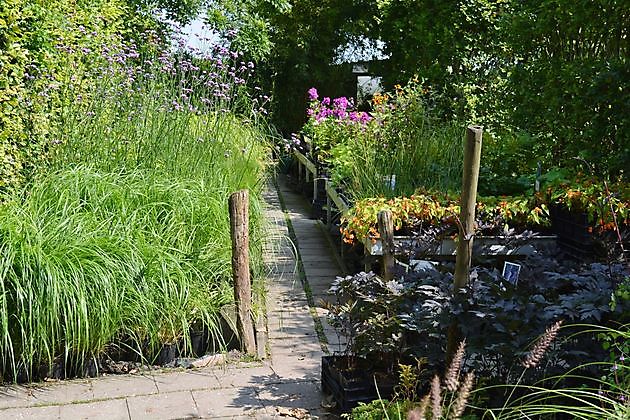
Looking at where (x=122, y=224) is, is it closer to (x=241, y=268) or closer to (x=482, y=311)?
(x=241, y=268)

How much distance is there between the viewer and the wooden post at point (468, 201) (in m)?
2.89

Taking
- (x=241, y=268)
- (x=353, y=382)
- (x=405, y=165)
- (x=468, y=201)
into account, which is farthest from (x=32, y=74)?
(x=468, y=201)

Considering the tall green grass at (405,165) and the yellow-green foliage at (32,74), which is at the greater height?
the yellow-green foliage at (32,74)

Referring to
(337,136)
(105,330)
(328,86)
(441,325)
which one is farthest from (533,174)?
(328,86)

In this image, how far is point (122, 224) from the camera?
164 inches

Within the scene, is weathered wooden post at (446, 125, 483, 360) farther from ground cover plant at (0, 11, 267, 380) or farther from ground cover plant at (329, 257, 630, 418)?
ground cover plant at (0, 11, 267, 380)

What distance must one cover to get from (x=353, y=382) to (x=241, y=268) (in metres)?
1.09

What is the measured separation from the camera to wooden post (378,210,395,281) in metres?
3.52

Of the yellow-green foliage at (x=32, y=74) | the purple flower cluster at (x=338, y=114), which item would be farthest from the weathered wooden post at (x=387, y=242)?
the purple flower cluster at (x=338, y=114)

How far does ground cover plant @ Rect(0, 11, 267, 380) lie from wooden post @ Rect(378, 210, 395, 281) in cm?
101

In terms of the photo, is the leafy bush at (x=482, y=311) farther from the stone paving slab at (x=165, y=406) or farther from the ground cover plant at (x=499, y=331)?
the stone paving slab at (x=165, y=406)

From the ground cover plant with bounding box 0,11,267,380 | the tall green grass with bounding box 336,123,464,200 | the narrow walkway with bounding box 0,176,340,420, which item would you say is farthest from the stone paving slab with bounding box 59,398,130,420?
the tall green grass with bounding box 336,123,464,200

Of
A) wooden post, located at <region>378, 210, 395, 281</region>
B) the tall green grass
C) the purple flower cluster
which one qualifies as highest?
the purple flower cluster

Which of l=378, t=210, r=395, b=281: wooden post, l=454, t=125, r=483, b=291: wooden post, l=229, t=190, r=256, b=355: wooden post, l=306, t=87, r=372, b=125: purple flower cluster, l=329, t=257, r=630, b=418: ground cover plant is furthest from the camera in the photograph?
l=306, t=87, r=372, b=125: purple flower cluster
